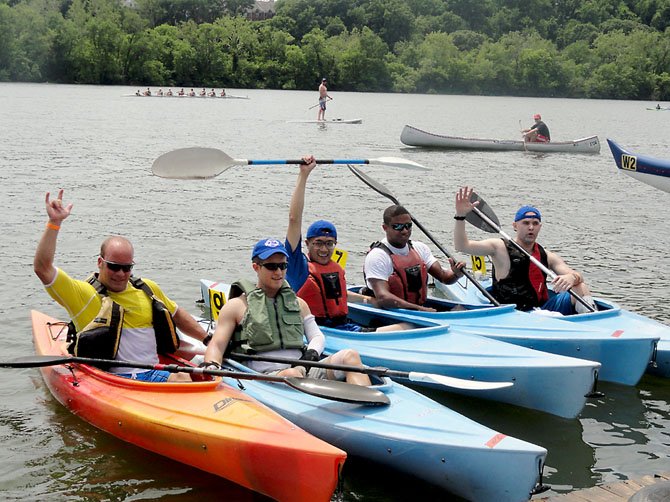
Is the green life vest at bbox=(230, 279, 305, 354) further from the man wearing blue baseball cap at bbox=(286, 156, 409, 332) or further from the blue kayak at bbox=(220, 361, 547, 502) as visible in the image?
the man wearing blue baseball cap at bbox=(286, 156, 409, 332)

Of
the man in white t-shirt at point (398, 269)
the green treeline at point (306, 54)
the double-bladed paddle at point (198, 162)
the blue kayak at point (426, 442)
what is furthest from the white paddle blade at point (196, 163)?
the green treeline at point (306, 54)

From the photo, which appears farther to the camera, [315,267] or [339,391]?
[315,267]

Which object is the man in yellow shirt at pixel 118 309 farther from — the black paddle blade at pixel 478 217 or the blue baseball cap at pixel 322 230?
Answer: the black paddle blade at pixel 478 217

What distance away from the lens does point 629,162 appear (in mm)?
10859

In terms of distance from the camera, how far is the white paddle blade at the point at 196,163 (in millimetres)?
8555

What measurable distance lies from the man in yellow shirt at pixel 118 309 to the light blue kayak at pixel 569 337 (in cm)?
230

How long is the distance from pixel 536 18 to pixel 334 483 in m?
120

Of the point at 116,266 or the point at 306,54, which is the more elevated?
the point at 306,54

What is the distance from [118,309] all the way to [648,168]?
686 centimetres

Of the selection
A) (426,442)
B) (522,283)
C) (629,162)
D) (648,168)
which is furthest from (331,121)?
(426,442)

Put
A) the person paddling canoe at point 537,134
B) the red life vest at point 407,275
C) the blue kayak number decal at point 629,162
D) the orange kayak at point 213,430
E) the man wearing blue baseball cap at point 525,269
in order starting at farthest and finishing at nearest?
1. the person paddling canoe at point 537,134
2. the blue kayak number decal at point 629,162
3. the man wearing blue baseball cap at point 525,269
4. the red life vest at point 407,275
5. the orange kayak at point 213,430

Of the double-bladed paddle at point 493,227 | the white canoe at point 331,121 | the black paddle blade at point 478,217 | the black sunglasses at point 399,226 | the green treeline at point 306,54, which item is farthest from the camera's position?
the green treeline at point 306,54

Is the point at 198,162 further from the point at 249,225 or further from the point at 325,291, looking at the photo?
the point at 249,225

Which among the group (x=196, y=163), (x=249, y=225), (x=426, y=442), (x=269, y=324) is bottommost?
(x=249, y=225)
